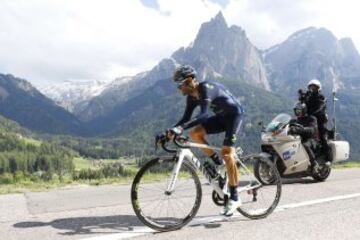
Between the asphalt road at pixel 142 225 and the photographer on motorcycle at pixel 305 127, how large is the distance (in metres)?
2.20

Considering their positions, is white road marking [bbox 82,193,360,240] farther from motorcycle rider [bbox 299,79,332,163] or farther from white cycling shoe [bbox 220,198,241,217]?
motorcycle rider [bbox 299,79,332,163]

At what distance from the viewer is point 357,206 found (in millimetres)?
9164

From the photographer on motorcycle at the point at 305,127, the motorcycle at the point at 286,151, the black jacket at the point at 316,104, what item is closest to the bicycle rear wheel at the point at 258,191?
the motorcycle at the point at 286,151

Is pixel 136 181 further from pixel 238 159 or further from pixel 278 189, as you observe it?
pixel 278 189

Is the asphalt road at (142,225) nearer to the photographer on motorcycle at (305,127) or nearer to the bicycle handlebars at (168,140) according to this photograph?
the bicycle handlebars at (168,140)

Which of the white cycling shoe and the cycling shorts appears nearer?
the white cycling shoe

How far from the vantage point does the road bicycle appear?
7301 millimetres

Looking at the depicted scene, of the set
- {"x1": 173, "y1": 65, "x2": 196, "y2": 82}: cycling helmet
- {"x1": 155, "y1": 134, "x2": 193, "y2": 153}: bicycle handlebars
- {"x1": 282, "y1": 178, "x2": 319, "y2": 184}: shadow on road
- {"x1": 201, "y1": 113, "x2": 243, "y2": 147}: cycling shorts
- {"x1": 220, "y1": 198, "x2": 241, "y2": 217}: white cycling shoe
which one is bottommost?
{"x1": 220, "y1": 198, "x2": 241, "y2": 217}: white cycling shoe

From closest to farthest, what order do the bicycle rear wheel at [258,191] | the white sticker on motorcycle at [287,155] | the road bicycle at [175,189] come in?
the road bicycle at [175,189] → the bicycle rear wheel at [258,191] → the white sticker on motorcycle at [287,155]

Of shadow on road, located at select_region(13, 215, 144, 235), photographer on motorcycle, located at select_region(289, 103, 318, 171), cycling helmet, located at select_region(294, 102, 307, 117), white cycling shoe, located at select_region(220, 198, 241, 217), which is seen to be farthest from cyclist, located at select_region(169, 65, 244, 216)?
cycling helmet, located at select_region(294, 102, 307, 117)

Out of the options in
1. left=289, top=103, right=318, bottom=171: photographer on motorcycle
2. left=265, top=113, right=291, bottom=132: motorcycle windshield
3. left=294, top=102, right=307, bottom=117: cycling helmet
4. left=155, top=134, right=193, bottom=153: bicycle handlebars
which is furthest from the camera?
left=294, top=102, right=307, bottom=117: cycling helmet

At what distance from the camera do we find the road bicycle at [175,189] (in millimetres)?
7301

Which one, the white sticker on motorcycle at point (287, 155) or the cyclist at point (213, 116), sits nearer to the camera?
the cyclist at point (213, 116)

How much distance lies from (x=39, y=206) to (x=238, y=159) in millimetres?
3910
